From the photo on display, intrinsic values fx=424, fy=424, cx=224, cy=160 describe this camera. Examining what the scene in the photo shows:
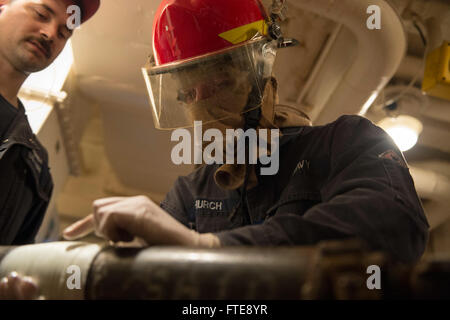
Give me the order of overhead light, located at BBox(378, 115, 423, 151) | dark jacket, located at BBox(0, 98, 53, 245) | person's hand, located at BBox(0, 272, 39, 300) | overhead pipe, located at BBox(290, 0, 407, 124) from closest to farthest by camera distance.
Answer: person's hand, located at BBox(0, 272, 39, 300)
dark jacket, located at BBox(0, 98, 53, 245)
overhead pipe, located at BBox(290, 0, 407, 124)
overhead light, located at BBox(378, 115, 423, 151)

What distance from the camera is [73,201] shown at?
356 centimetres

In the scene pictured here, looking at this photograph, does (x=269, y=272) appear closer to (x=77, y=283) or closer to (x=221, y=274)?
(x=221, y=274)

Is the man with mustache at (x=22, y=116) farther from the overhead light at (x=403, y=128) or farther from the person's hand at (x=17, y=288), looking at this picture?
the overhead light at (x=403, y=128)

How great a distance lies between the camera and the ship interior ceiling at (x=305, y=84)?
2135mm

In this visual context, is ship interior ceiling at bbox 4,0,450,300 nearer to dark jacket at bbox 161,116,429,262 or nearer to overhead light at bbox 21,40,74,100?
overhead light at bbox 21,40,74,100

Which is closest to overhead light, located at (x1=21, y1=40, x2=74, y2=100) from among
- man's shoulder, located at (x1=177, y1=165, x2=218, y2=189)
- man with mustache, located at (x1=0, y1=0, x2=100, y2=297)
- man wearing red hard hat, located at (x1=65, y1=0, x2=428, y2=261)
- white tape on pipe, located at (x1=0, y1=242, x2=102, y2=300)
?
man with mustache, located at (x1=0, y1=0, x2=100, y2=297)

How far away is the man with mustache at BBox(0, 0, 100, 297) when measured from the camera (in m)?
1.55

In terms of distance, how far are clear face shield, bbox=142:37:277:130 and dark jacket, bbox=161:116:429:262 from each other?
0.66ft

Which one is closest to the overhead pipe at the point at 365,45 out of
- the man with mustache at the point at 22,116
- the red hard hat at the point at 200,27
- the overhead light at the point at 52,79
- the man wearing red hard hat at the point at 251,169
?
the man wearing red hard hat at the point at 251,169

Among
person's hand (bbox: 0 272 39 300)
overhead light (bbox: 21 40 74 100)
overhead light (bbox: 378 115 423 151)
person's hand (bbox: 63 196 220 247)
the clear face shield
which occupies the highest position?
overhead light (bbox: 21 40 74 100)

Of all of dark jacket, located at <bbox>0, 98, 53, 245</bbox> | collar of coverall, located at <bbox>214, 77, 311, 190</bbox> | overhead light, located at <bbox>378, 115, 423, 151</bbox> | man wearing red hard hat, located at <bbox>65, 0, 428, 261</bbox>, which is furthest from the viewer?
overhead light, located at <bbox>378, 115, 423, 151</bbox>

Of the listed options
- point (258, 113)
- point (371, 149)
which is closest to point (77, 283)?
point (371, 149)

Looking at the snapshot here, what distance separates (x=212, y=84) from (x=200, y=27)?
0.66ft

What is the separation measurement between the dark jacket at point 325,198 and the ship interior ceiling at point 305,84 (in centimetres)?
94
